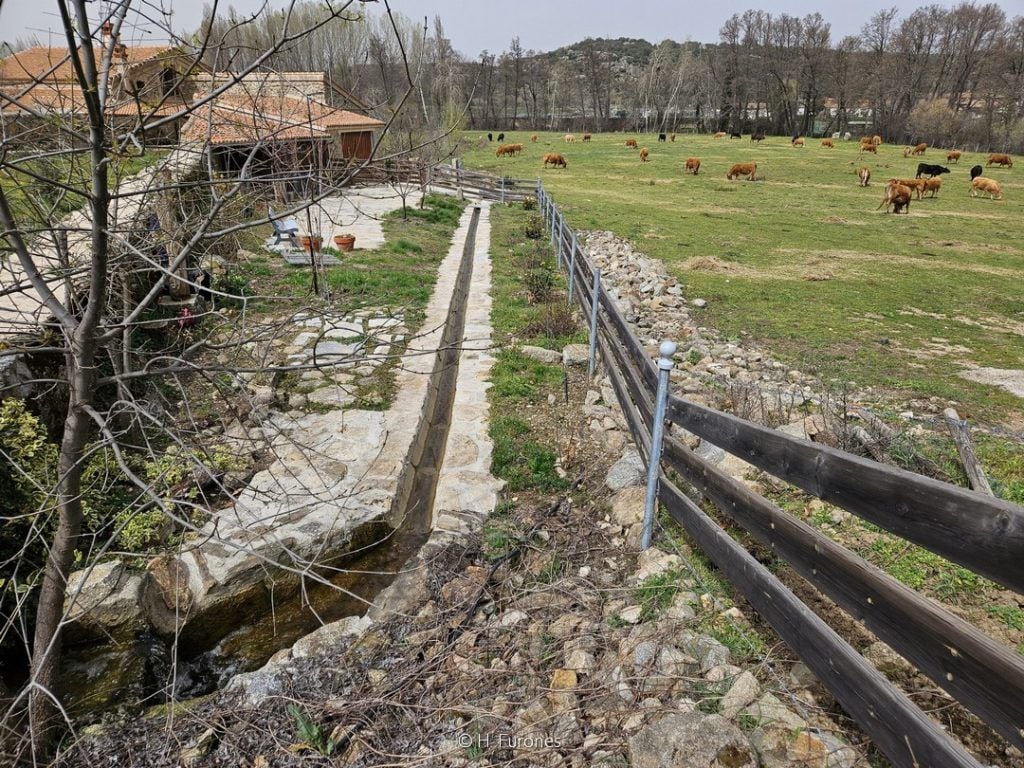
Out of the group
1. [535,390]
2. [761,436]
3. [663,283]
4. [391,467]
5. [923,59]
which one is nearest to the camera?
[761,436]

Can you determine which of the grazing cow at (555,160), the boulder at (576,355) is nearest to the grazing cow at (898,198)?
the boulder at (576,355)

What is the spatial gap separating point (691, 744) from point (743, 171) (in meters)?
29.7

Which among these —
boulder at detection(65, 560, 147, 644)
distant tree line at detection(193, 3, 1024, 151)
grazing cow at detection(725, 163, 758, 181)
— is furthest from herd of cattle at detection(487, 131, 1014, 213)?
boulder at detection(65, 560, 147, 644)

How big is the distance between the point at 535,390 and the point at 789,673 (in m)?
4.67

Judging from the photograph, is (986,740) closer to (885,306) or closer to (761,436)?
(761,436)

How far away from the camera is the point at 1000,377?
7004 millimetres

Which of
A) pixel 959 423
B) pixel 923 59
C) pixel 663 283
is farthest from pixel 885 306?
pixel 923 59

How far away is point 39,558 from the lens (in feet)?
12.7

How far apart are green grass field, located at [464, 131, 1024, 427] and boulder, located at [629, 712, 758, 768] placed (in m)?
5.52

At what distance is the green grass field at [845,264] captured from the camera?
297 inches

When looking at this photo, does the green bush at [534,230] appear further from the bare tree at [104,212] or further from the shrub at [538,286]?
the bare tree at [104,212]

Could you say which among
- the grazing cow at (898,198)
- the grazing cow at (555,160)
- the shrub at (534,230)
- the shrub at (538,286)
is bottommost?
the shrub at (538,286)

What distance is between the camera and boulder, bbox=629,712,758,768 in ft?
6.88

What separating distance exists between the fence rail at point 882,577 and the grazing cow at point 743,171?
2806cm
